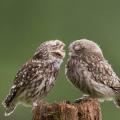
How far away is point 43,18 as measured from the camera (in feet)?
123

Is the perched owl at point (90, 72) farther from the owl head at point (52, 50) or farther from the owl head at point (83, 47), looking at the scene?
the owl head at point (52, 50)

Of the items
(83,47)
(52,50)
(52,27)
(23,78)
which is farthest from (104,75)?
(52,27)

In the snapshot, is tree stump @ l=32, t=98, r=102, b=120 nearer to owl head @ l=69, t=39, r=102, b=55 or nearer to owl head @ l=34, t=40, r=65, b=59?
owl head @ l=34, t=40, r=65, b=59

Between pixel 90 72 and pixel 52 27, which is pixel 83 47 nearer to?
pixel 90 72

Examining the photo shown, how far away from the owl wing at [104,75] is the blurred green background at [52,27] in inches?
469

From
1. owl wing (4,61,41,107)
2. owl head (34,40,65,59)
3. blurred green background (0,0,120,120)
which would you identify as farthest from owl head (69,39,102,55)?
blurred green background (0,0,120,120)

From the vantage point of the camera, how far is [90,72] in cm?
1770

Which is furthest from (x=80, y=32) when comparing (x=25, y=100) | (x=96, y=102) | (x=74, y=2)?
(x=96, y=102)

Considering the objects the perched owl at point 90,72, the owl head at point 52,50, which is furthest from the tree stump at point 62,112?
the perched owl at point 90,72

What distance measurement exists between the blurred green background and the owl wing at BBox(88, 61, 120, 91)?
1192 cm

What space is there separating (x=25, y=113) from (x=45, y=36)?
22.7ft

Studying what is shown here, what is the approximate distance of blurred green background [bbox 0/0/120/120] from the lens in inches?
1277

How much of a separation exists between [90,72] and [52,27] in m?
17.4

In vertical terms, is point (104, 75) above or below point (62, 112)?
above
